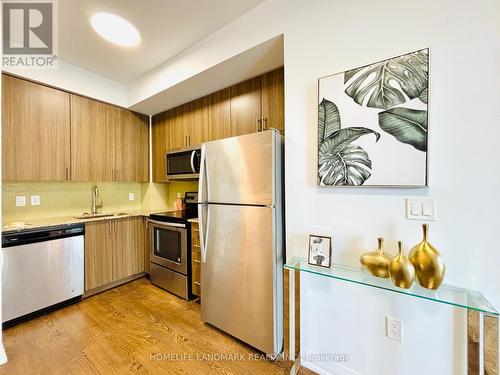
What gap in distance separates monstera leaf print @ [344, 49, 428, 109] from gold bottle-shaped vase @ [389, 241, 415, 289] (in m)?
0.81

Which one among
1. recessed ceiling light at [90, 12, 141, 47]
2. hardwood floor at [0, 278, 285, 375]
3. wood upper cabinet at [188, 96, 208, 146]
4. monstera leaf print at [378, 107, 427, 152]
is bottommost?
hardwood floor at [0, 278, 285, 375]

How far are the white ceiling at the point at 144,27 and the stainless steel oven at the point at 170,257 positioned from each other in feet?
6.10

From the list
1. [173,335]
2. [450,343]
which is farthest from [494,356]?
[173,335]

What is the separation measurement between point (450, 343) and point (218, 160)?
5.95ft

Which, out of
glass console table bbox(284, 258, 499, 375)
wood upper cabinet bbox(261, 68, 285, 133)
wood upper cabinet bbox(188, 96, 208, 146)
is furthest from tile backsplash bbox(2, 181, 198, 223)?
glass console table bbox(284, 258, 499, 375)

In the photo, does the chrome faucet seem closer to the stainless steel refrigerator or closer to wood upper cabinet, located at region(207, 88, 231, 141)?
wood upper cabinet, located at region(207, 88, 231, 141)

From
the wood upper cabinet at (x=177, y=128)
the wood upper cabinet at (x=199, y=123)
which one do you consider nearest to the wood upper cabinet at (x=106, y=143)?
the wood upper cabinet at (x=177, y=128)

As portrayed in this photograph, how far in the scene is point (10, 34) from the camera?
75.2 inches

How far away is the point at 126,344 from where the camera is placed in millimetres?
1726

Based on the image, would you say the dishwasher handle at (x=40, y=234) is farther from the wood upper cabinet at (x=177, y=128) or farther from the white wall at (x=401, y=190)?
the white wall at (x=401, y=190)

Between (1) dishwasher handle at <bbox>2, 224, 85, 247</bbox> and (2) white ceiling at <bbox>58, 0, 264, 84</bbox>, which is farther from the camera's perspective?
(1) dishwasher handle at <bbox>2, 224, 85, 247</bbox>

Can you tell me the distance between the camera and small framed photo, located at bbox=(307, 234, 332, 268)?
1.33 metres

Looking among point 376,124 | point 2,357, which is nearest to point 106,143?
point 2,357

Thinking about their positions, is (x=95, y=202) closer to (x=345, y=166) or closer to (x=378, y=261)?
(x=345, y=166)
